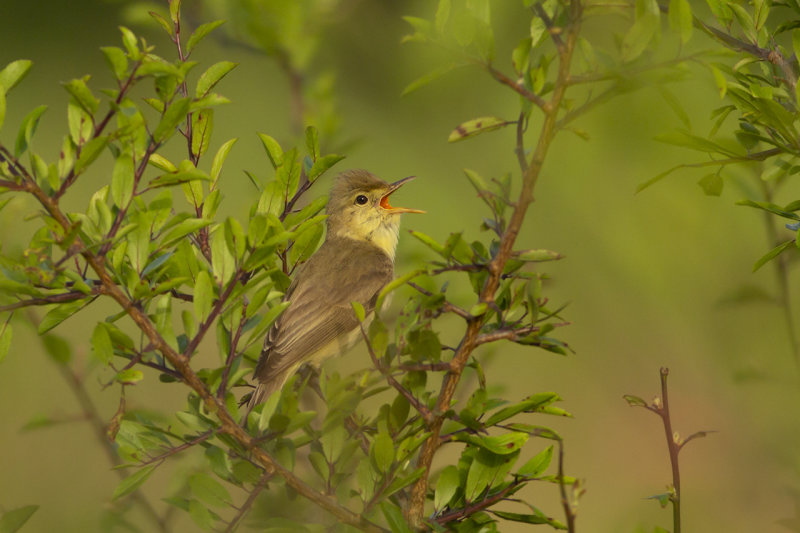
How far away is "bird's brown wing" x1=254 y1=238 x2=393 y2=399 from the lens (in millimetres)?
2277

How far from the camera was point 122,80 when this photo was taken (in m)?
1.05

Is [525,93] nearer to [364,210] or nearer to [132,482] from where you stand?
[132,482]

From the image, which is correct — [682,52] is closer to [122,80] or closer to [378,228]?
[122,80]

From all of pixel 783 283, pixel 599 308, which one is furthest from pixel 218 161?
pixel 599 308

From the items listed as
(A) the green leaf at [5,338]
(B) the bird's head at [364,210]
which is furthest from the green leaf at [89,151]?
(B) the bird's head at [364,210]

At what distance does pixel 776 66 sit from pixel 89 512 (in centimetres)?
245

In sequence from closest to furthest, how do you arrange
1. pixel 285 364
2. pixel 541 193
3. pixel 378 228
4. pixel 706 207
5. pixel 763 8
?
pixel 763 8
pixel 285 364
pixel 706 207
pixel 378 228
pixel 541 193

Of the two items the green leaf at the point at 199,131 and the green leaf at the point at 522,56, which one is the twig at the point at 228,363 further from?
the green leaf at the point at 522,56

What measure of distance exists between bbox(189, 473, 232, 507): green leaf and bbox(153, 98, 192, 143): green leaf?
1.53 feet

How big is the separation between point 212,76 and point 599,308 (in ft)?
8.40

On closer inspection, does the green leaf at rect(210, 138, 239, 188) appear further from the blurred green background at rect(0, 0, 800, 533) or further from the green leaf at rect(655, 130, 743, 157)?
the green leaf at rect(655, 130, 743, 157)

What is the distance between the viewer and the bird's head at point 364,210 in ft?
10.5

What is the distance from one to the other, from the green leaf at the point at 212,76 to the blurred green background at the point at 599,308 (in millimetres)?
698

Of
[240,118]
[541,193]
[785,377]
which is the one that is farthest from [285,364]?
[240,118]
